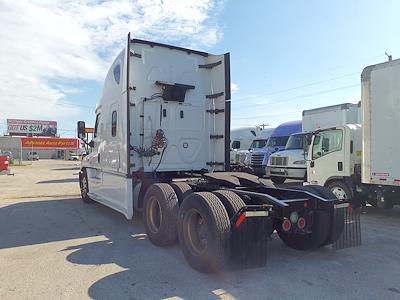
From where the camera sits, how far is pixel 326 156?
33.8 ft

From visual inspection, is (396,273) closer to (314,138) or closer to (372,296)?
(372,296)

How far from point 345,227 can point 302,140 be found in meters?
9.79

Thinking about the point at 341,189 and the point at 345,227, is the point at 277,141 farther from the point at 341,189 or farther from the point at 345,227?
the point at 345,227

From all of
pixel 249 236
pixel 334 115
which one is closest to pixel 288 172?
pixel 334 115

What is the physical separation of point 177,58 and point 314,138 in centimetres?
482

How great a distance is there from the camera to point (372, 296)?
4.12m

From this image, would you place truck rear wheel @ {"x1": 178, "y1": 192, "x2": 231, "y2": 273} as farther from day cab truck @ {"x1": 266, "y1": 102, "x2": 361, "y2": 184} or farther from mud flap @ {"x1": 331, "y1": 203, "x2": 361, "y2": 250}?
day cab truck @ {"x1": 266, "y1": 102, "x2": 361, "y2": 184}

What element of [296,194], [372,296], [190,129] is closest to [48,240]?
[190,129]

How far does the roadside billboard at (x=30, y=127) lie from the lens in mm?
95938

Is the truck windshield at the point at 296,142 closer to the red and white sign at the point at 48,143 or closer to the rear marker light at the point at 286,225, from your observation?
the rear marker light at the point at 286,225

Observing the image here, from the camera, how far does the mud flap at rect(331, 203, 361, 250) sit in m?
5.47

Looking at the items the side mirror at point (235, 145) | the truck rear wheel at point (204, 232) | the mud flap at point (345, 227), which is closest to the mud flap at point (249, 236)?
the truck rear wheel at point (204, 232)

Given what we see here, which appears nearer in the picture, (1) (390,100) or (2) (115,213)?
(1) (390,100)

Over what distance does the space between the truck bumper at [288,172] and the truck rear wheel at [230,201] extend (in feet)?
31.1
